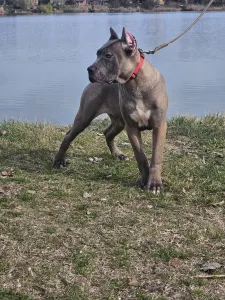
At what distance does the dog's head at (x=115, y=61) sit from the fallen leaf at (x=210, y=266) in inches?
75.3

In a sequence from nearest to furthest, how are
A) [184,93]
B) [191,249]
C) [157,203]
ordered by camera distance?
[191,249], [157,203], [184,93]

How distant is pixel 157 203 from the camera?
489 cm

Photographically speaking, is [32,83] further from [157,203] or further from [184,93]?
[157,203]

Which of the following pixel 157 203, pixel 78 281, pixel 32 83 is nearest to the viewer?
pixel 78 281

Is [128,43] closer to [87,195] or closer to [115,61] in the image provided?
[115,61]

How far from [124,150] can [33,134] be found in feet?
4.36

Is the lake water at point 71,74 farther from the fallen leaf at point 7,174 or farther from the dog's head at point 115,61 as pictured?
the dog's head at point 115,61

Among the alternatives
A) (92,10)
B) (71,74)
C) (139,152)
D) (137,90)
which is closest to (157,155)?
(139,152)

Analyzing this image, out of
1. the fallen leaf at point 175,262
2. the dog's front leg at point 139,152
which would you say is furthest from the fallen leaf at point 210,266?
the dog's front leg at point 139,152

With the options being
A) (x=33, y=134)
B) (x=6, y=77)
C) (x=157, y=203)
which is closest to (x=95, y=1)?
(x=6, y=77)

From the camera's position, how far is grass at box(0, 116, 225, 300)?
3584 mm

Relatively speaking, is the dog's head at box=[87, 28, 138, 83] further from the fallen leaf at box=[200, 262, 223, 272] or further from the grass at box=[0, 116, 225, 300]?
the fallen leaf at box=[200, 262, 223, 272]

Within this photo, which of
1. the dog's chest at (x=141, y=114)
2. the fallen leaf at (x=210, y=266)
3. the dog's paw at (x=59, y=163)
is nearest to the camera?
the fallen leaf at (x=210, y=266)

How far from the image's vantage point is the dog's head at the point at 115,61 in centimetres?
486
